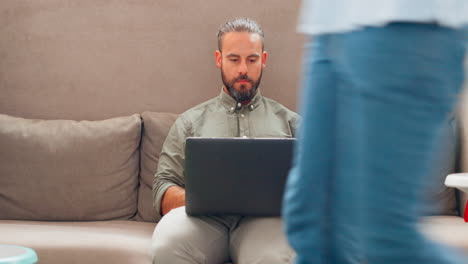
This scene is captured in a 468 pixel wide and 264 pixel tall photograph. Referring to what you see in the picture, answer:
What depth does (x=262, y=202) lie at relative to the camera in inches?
68.6

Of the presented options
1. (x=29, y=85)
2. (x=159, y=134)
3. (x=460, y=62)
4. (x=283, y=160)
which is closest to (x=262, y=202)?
(x=283, y=160)

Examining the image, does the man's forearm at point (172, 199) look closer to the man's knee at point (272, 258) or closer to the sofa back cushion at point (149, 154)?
the sofa back cushion at point (149, 154)

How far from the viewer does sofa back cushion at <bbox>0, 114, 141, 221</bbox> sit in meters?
2.41

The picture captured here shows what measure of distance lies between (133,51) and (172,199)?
89 cm

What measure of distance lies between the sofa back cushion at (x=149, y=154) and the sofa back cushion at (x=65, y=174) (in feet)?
0.16

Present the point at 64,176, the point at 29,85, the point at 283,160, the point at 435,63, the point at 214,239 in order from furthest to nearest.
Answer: the point at 29,85
the point at 64,176
the point at 214,239
the point at 283,160
the point at 435,63

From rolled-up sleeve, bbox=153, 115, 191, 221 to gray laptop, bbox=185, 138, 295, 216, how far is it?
512 mm

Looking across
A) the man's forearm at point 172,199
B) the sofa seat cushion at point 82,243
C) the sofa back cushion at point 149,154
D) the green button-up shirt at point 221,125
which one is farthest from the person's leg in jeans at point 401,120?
the sofa back cushion at point 149,154

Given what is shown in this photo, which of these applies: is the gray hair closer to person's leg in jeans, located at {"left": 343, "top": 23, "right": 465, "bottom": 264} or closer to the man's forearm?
the man's forearm

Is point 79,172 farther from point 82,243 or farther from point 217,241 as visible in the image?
point 217,241

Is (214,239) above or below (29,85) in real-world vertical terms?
below

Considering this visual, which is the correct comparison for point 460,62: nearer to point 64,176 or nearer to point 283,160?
point 283,160

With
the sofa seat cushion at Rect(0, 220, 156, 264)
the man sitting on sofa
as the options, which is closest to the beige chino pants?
the man sitting on sofa

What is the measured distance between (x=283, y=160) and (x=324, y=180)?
0.89 metres
